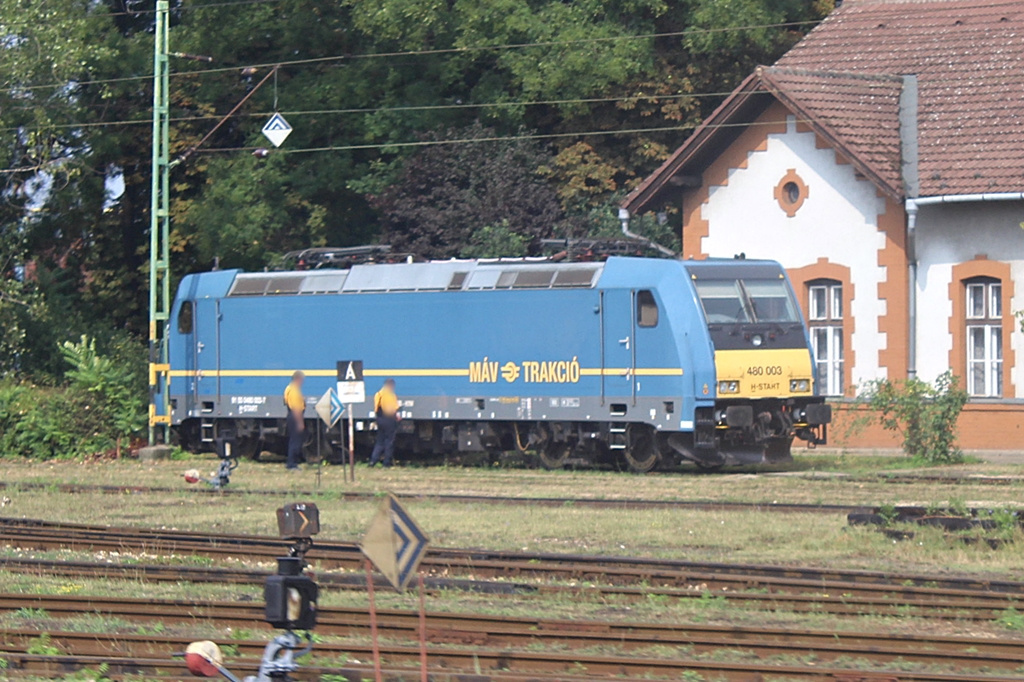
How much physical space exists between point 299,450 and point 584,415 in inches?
220

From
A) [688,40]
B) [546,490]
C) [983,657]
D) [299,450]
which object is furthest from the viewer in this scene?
[688,40]

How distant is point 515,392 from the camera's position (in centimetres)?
2700

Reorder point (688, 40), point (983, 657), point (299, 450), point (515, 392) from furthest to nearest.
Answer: point (688, 40) → point (299, 450) → point (515, 392) → point (983, 657)

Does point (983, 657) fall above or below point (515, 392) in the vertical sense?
below

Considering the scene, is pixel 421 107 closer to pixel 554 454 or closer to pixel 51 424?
pixel 51 424

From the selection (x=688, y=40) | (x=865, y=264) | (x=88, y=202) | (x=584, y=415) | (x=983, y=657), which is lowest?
(x=983, y=657)

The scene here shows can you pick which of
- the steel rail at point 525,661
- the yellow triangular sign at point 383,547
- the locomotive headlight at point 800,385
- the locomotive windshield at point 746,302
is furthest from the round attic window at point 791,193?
the yellow triangular sign at point 383,547

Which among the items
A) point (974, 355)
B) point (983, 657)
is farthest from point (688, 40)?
point (983, 657)

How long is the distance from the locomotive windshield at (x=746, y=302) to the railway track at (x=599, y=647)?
1364 cm

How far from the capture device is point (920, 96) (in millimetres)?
30875

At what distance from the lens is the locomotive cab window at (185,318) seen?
103 ft

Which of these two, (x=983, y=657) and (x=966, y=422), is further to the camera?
(x=966, y=422)

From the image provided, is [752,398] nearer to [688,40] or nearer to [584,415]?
[584,415]

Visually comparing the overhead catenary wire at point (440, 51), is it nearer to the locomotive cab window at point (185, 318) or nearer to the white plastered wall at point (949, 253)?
the locomotive cab window at point (185, 318)
